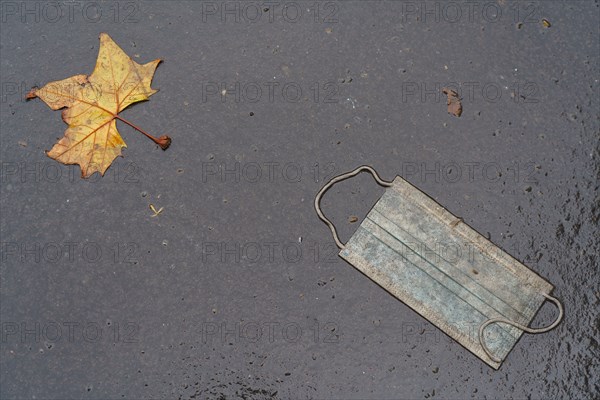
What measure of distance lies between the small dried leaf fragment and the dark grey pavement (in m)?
0.04

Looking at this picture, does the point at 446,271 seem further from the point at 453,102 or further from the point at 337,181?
the point at 453,102

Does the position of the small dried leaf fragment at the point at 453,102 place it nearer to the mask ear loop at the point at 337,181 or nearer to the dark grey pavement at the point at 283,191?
the dark grey pavement at the point at 283,191

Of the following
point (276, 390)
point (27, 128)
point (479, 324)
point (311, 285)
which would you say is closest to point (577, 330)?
point (479, 324)

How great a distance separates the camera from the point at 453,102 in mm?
2816

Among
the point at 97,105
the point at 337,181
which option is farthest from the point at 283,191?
the point at 97,105

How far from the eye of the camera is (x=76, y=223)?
274 cm

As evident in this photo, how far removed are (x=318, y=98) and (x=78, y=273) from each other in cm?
145

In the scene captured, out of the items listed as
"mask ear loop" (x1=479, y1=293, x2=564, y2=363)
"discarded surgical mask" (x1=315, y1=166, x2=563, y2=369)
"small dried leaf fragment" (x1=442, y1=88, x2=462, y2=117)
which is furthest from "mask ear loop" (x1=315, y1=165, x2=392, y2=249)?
"mask ear loop" (x1=479, y1=293, x2=564, y2=363)

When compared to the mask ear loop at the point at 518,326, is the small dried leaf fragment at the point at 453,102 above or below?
above

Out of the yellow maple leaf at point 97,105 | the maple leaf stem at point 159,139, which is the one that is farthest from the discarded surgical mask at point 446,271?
the yellow maple leaf at point 97,105

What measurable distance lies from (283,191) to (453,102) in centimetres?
96

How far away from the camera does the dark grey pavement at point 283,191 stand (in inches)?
102

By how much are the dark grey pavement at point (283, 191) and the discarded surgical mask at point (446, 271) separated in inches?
2.2

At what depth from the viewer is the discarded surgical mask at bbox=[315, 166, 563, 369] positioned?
2.61 m
